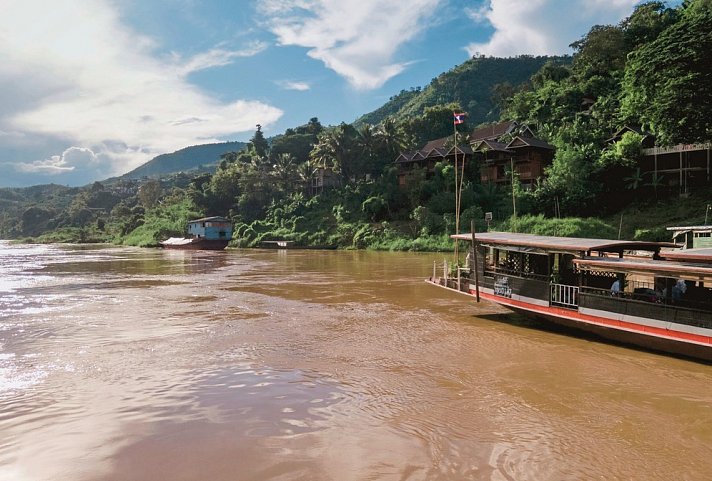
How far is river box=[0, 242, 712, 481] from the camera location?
6.10 m

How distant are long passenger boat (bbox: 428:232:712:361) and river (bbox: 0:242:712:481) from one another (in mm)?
630

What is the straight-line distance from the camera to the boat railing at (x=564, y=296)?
41.5 feet

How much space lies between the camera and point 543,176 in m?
49.6

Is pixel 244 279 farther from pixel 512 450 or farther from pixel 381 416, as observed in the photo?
pixel 512 450

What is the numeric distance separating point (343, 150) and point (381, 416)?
209 feet

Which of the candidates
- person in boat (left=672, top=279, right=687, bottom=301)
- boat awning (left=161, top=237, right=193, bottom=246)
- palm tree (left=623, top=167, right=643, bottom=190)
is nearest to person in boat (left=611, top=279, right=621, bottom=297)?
person in boat (left=672, top=279, right=687, bottom=301)

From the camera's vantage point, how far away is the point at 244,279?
28188 mm

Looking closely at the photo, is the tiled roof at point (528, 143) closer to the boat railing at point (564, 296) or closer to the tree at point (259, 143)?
the boat railing at point (564, 296)

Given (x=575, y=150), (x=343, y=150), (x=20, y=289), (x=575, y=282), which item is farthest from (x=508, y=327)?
(x=343, y=150)

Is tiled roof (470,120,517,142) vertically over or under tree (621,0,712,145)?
over

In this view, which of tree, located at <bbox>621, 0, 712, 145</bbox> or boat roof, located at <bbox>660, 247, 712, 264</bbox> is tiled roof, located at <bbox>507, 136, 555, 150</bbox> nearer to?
tree, located at <bbox>621, 0, 712, 145</bbox>

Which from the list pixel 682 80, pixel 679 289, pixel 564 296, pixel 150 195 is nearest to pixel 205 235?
pixel 150 195

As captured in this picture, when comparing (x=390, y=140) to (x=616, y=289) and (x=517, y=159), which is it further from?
(x=616, y=289)

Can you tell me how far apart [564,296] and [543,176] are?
40.3 metres
